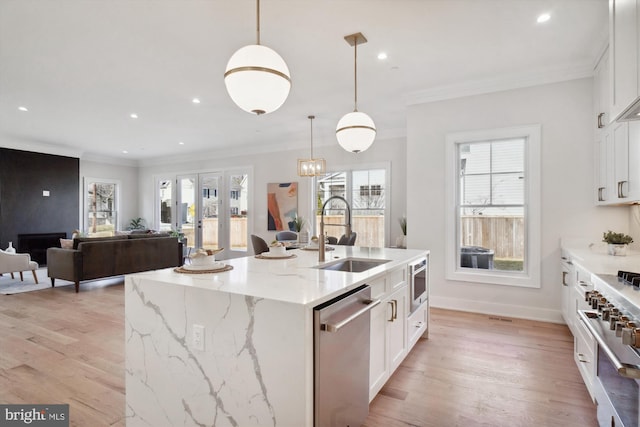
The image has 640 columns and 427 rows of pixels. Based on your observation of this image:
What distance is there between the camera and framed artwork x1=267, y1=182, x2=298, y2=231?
7430mm

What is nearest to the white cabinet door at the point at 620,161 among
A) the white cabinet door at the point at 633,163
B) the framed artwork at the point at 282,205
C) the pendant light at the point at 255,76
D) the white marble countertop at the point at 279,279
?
the white cabinet door at the point at 633,163

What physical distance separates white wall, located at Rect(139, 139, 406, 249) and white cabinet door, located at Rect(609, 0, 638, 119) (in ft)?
14.5

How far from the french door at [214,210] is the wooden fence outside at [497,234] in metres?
5.37

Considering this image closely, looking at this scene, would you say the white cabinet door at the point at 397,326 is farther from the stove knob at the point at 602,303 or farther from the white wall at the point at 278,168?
the white wall at the point at 278,168

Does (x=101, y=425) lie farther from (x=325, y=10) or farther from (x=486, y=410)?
(x=325, y=10)

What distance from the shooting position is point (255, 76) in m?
1.96

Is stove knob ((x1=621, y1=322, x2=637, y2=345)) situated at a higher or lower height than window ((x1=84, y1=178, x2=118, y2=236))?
lower

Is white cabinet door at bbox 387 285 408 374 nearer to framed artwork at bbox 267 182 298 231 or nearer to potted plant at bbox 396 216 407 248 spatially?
potted plant at bbox 396 216 407 248

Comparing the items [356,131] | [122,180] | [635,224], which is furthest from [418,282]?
[122,180]

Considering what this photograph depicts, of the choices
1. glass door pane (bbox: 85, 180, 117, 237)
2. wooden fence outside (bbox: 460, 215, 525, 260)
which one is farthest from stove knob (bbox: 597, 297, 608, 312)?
glass door pane (bbox: 85, 180, 117, 237)

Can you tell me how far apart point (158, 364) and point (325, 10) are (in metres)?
2.72

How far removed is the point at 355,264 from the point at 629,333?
1759 millimetres

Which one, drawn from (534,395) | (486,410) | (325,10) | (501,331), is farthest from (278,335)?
(501,331)

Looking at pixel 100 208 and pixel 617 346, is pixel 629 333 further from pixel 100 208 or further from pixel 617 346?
pixel 100 208
